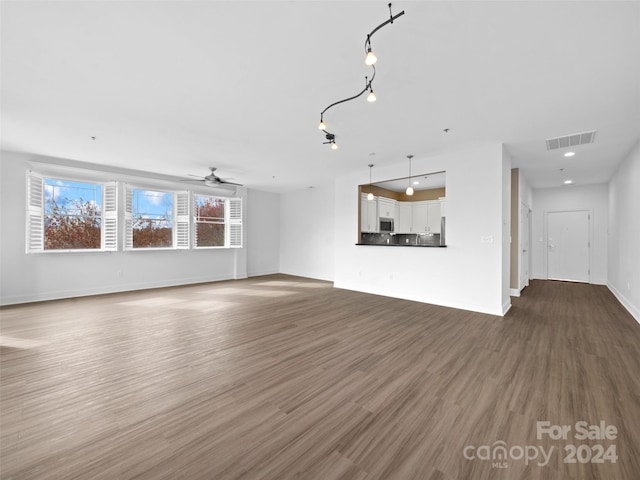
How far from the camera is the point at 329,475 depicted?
1.44 m

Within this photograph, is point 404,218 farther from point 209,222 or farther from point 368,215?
point 209,222

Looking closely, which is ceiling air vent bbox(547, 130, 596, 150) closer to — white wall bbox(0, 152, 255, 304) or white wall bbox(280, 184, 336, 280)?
white wall bbox(280, 184, 336, 280)

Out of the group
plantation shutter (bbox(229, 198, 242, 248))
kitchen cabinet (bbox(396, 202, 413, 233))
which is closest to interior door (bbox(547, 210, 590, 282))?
kitchen cabinet (bbox(396, 202, 413, 233))

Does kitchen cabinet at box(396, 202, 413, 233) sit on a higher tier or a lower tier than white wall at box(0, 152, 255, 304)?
higher

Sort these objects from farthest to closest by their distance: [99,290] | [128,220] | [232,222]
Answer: [232,222] < [128,220] < [99,290]

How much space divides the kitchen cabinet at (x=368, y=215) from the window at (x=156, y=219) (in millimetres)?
4654

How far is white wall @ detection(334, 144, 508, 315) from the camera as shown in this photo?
4.42 metres

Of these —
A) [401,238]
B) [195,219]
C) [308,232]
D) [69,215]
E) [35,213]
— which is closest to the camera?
[35,213]

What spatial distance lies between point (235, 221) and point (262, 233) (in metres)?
1.38

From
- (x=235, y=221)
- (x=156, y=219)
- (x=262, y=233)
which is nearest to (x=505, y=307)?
(x=235, y=221)

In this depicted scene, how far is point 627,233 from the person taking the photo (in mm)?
4695

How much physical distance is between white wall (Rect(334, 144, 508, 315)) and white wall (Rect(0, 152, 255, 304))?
5.21 m

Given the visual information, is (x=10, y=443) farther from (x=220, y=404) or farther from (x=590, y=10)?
(x=590, y=10)

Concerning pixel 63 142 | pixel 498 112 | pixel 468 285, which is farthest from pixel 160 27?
pixel 468 285
